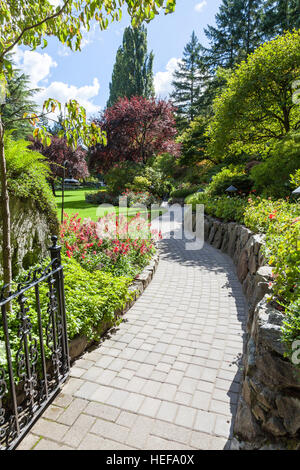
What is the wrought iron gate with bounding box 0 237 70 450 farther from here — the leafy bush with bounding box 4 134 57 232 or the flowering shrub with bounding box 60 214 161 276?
the flowering shrub with bounding box 60 214 161 276

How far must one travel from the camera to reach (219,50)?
2500cm

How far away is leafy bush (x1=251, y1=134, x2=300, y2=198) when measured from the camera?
8.09 m

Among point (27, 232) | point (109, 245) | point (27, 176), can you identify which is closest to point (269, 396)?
point (27, 232)

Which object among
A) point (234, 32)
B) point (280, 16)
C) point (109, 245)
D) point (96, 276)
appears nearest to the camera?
point (96, 276)

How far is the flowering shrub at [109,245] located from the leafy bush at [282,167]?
466cm

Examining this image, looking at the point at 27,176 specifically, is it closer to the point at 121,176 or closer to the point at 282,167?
the point at 282,167

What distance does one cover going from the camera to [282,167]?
8344mm

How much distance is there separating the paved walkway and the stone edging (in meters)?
0.10

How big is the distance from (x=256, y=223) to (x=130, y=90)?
28.4m

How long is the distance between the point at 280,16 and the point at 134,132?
46.0 ft

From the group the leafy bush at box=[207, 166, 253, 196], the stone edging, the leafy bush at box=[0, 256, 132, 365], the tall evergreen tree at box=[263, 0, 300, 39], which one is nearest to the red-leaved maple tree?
the leafy bush at box=[207, 166, 253, 196]

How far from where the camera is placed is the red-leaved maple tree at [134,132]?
1725 cm
